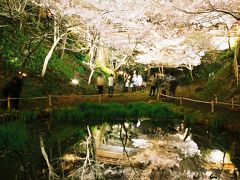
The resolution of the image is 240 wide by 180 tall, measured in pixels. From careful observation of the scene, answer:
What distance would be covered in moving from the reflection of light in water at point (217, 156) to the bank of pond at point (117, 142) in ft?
0.09

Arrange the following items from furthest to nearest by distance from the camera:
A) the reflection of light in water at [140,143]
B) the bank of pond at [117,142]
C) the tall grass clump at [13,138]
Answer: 1. the reflection of light in water at [140,143]
2. the tall grass clump at [13,138]
3. the bank of pond at [117,142]

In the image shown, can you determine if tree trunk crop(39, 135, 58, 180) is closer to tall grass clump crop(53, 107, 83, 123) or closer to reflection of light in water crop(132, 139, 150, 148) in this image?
reflection of light in water crop(132, 139, 150, 148)

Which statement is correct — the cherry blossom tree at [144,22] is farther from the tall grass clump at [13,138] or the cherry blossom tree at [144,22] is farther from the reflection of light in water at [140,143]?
the tall grass clump at [13,138]

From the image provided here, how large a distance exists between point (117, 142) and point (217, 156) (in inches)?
138

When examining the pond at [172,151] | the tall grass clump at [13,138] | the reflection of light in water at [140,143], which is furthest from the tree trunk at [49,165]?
the reflection of light in water at [140,143]

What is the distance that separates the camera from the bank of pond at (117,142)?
8734 millimetres

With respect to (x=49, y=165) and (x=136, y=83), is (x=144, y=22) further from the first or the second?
(x=49, y=165)

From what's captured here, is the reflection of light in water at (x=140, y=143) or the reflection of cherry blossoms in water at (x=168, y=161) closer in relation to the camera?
the reflection of cherry blossoms in water at (x=168, y=161)

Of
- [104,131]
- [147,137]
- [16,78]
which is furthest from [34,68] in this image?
[147,137]

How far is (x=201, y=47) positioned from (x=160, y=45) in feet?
13.2

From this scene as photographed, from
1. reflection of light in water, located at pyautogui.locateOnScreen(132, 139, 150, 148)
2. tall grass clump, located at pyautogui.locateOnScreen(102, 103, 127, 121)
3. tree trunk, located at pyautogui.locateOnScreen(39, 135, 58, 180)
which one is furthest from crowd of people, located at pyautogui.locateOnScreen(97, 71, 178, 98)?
tree trunk, located at pyautogui.locateOnScreen(39, 135, 58, 180)

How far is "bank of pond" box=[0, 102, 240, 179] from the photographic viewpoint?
8734mm

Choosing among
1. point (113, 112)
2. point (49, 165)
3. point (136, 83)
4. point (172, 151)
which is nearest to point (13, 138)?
point (49, 165)

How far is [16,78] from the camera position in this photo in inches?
630
